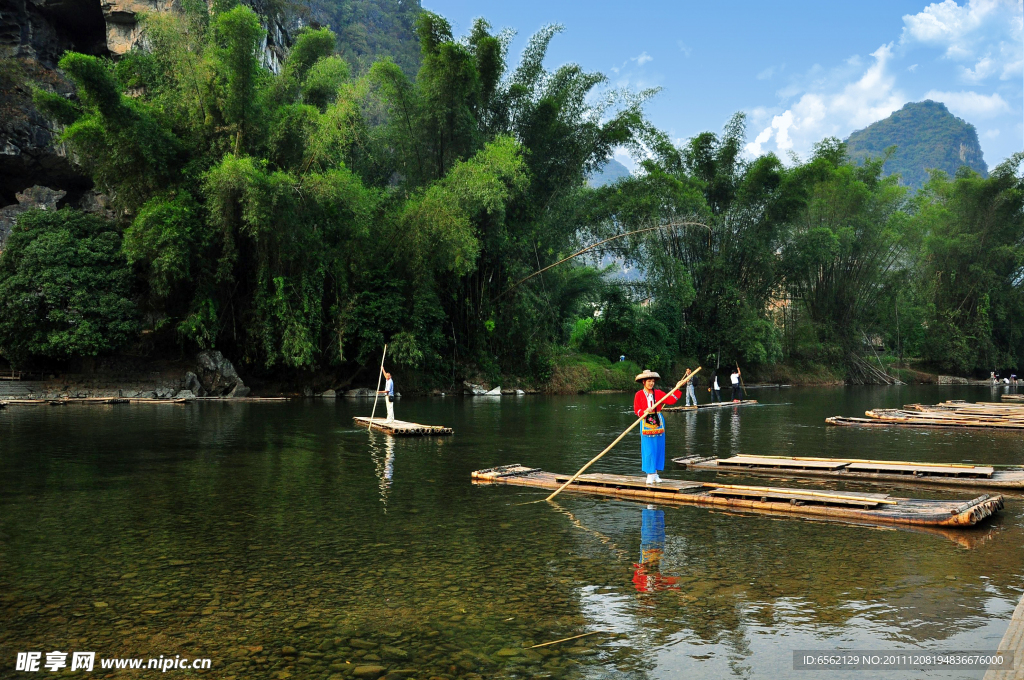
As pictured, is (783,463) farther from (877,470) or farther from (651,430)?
(651,430)

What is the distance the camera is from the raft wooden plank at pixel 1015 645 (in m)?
3.65

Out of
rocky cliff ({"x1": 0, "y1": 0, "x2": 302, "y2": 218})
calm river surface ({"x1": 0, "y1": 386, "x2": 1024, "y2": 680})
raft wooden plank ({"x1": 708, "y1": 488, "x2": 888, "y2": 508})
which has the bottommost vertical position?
calm river surface ({"x1": 0, "y1": 386, "x2": 1024, "y2": 680})

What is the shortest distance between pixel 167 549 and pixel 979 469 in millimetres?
10252

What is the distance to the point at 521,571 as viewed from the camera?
20.3 ft

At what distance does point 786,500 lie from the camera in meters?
8.58

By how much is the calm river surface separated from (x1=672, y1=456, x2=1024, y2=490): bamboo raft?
1.68 feet

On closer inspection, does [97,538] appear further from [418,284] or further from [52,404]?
[418,284]

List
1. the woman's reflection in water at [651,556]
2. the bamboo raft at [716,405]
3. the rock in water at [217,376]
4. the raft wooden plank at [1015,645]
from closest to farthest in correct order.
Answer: the raft wooden plank at [1015,645]
the woman's reflection in water at [651,556]
the bamboo raft at [716,405]
the rock in water at [217,376]

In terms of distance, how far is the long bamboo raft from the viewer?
771 cm

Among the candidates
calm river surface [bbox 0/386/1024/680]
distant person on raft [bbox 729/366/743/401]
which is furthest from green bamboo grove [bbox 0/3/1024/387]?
calm river surface [bbox 0/386/1024/680]

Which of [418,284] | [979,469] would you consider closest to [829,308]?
[418,284]

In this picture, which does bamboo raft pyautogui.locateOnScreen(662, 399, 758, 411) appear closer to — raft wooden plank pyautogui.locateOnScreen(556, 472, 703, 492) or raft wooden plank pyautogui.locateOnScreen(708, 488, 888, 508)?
raft wooden plank pyautogui.locateOnScreen(556, 472, 703, 492)

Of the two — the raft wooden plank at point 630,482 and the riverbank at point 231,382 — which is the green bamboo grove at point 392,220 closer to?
the riverbank at point 231,382

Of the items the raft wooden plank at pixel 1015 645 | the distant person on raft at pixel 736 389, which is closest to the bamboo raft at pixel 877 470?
the raft wooden plank at pixel 1015 645
